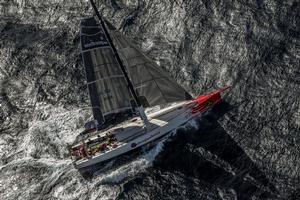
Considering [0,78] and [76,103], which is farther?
[0,78]

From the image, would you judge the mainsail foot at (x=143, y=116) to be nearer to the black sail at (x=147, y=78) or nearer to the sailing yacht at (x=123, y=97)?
the sailing yacht at (x=123, y=97)

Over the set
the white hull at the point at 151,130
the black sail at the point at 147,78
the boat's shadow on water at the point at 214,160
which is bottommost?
the boat's shadow on water at the point at 214,160

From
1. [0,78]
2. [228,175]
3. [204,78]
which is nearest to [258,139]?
[228,175]

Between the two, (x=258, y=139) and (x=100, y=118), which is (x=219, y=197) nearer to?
(x=258, y=139)

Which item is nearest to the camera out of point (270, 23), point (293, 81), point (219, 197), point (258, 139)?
point (219, 197)

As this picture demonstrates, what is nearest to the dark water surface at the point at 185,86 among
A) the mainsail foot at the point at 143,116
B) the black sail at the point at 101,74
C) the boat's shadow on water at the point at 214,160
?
the boat's shadow on water at the point at 214,160

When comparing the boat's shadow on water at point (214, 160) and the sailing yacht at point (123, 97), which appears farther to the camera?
the sailing yacht at point (123, 97)
